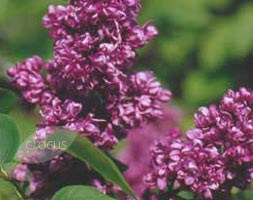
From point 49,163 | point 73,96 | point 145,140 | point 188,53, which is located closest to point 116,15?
point 73,96

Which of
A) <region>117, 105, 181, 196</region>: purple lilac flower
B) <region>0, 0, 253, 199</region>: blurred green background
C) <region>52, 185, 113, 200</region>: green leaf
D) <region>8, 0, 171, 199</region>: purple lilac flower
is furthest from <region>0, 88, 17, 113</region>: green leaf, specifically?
<region>0, 0, 253, 199</region>: blurred green background

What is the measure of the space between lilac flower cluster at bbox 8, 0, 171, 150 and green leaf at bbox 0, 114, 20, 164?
11cm

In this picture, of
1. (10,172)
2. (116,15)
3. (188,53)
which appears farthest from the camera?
(188,53)

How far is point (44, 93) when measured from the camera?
205 centimetres

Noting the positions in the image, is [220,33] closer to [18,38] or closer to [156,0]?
[156,0]

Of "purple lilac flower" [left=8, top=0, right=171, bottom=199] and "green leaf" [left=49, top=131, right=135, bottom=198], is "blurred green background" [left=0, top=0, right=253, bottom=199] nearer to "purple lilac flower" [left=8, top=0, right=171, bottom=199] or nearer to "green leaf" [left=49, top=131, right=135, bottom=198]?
"purple lilac flower" [left=8, top=0, right=171, bottom=199]

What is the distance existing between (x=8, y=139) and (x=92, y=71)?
0.87 ft

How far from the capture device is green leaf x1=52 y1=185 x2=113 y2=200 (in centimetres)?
170

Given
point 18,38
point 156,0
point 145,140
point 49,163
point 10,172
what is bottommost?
point 10,172

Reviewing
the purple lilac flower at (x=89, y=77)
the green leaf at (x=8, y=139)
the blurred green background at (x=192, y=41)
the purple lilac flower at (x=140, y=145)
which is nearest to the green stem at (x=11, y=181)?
the green leaf at (x=8, y=139)

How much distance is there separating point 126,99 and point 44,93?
174 millimetres

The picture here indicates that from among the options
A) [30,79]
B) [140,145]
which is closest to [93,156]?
[30,79]

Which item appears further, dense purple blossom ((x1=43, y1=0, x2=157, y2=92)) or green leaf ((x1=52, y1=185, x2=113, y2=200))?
dense purple blossom ((x1=43, y1=0, x2=157, y2=92))

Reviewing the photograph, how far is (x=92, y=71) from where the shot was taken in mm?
1964
